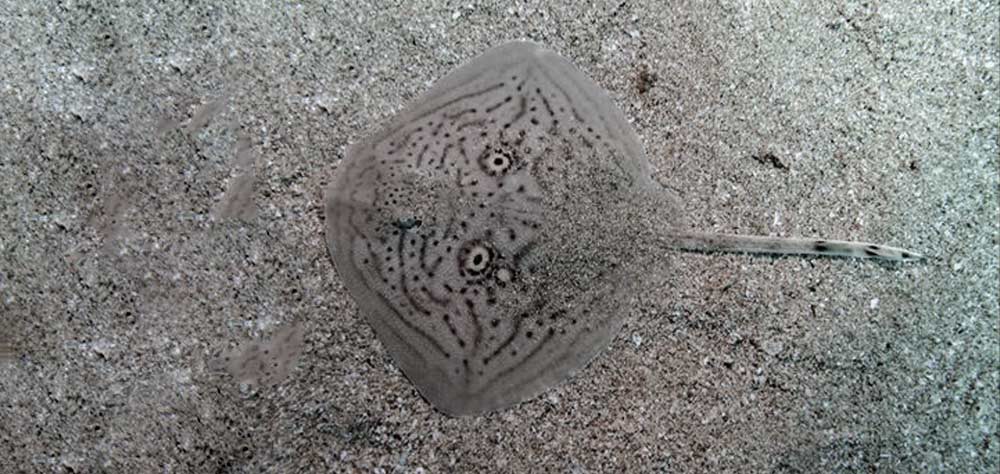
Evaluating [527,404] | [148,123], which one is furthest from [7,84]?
[527,404]

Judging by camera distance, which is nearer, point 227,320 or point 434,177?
point 434,177

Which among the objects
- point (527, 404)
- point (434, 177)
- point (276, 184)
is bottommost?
point (527, 404)

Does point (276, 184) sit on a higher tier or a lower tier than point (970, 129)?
lower

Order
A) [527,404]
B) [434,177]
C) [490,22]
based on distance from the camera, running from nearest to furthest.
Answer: [434,177] < [527,404] < [490,22]

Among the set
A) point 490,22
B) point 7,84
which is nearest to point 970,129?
point 490,22

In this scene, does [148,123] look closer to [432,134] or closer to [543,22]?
[432,134]

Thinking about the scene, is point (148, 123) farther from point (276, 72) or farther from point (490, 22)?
point (490, 22)

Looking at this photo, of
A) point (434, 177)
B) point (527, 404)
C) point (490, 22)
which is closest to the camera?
point (434, 177)

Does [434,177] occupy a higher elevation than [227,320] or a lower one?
higher

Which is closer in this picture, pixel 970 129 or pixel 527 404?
pixel 527 404
